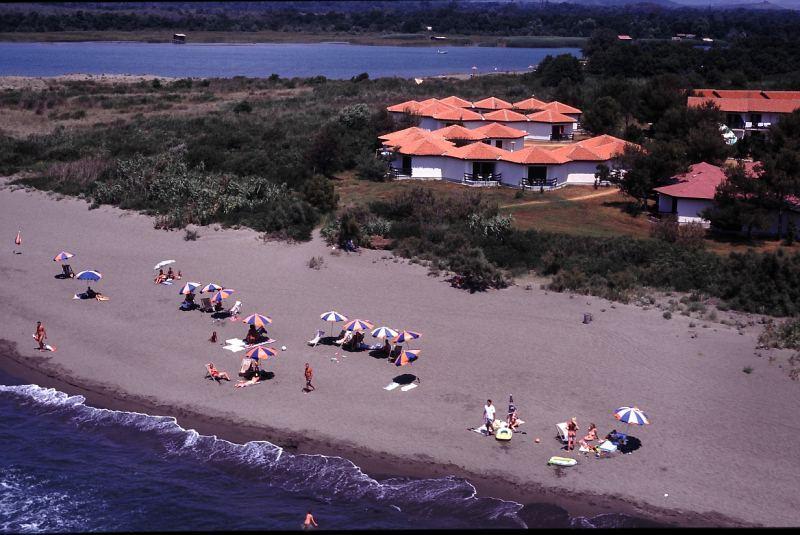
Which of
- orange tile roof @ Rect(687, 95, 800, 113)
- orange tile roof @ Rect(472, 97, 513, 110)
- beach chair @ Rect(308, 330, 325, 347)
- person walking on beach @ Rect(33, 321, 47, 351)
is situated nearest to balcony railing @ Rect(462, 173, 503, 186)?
orange tile roof @ Rect(472, 97, 513, 110)

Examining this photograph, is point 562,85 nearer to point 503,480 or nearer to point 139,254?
point 139,254

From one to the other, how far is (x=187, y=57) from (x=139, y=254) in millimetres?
137662

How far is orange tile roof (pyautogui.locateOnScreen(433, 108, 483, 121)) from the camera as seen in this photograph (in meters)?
55.3

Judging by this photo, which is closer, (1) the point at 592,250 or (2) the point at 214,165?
(1) the point at 592,250

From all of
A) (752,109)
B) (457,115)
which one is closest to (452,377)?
(457,115)

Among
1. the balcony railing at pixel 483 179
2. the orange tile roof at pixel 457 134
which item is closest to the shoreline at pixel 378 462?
the balcony railing at pixel 483 179

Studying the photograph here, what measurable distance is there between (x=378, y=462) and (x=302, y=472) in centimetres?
157

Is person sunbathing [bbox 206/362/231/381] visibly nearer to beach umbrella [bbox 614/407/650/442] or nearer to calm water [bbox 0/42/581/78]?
beach umbrella [bbox 614/407/650/442]

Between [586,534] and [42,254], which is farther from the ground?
[586,534]

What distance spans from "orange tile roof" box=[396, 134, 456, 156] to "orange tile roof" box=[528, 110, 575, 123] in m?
14.2

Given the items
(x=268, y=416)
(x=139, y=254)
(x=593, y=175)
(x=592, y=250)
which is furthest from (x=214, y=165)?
(x=268, y=416)

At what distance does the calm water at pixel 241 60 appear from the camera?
404ft

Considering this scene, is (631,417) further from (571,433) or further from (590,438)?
(571,433)

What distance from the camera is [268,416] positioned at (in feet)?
64.8
